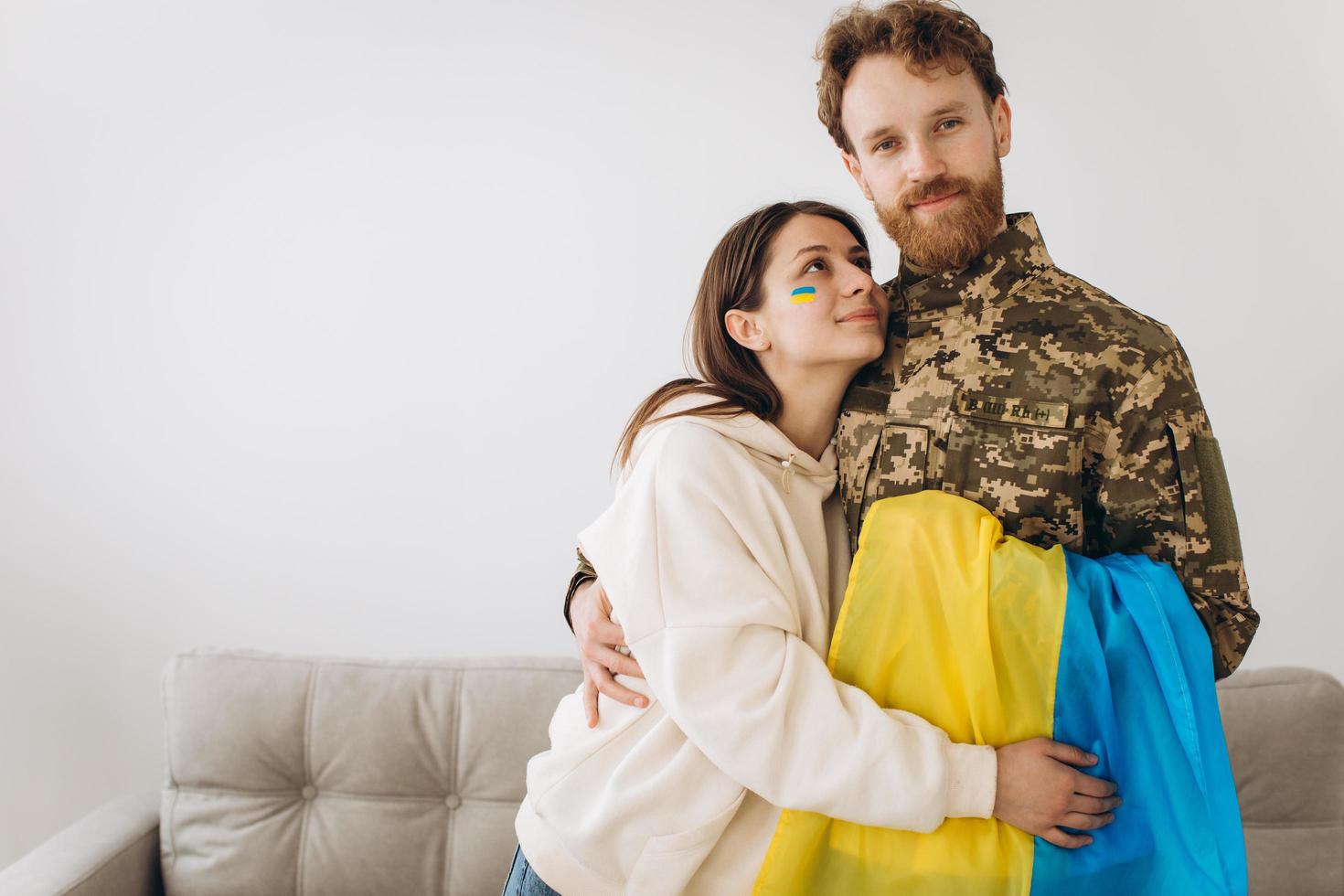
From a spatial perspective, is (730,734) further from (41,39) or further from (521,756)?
(41,39)

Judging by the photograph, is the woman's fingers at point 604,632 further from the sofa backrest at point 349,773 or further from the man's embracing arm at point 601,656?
the sofa backrest at point 349,773

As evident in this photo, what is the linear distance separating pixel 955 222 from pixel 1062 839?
2.62 feet

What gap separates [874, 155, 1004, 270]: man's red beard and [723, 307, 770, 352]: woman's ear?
24 centimetres

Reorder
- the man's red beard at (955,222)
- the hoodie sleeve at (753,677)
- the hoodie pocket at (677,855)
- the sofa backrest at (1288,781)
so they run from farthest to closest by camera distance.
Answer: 1. the sofa backrest at (1288,781)
2. the man's red beard at (955,222)
3. the hoodie pocket at (677,855)
4. the hoodie sleeve at (753,677)

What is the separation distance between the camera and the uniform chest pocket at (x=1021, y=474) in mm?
1301

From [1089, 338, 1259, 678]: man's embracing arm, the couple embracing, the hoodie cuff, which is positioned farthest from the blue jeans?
[1089, 338, 1259, 678]: man's embracing arm

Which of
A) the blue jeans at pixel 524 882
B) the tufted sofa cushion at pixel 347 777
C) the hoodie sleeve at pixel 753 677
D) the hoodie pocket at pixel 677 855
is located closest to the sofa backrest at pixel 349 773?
the tufted sofa cushion at pixel 347 777

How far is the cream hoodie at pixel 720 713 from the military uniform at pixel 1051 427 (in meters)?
0.16

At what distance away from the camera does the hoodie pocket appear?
1289mm

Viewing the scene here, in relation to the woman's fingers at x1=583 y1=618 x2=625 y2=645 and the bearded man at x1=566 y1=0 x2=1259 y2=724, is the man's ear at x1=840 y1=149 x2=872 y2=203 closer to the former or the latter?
the bearded man at x1=566 y1=0 x2=1259 y2=724

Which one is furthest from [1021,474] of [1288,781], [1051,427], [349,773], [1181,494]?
[349,773]

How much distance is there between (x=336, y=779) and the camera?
7.19ft

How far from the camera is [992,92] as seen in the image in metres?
1.53

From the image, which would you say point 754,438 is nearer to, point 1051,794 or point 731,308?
point 731,308
